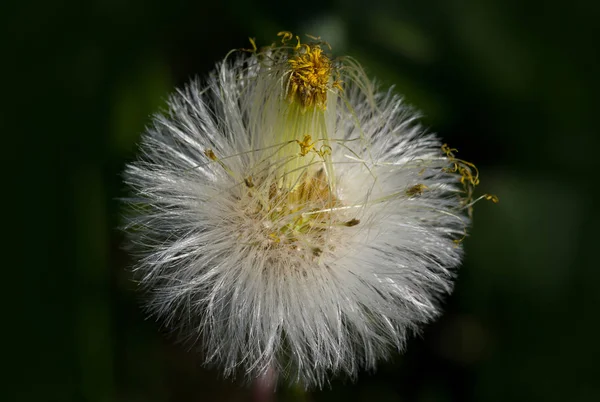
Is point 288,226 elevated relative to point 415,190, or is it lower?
lower

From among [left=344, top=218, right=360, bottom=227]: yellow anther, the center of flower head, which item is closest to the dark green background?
the center of flower head

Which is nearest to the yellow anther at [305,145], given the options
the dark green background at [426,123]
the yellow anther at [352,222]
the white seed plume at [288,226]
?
the white seed plume at [288,226]

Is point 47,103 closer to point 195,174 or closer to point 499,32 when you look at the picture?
point 195,174

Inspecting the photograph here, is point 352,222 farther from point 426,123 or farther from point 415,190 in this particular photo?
point 426,123

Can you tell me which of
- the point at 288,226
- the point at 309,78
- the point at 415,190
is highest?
the point at 309,78

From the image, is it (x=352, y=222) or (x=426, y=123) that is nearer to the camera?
(x=352, y=222)

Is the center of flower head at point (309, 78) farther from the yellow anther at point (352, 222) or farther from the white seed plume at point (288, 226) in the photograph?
the yellow anther at point (352, 222)

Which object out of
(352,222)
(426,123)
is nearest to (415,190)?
(352,222)
